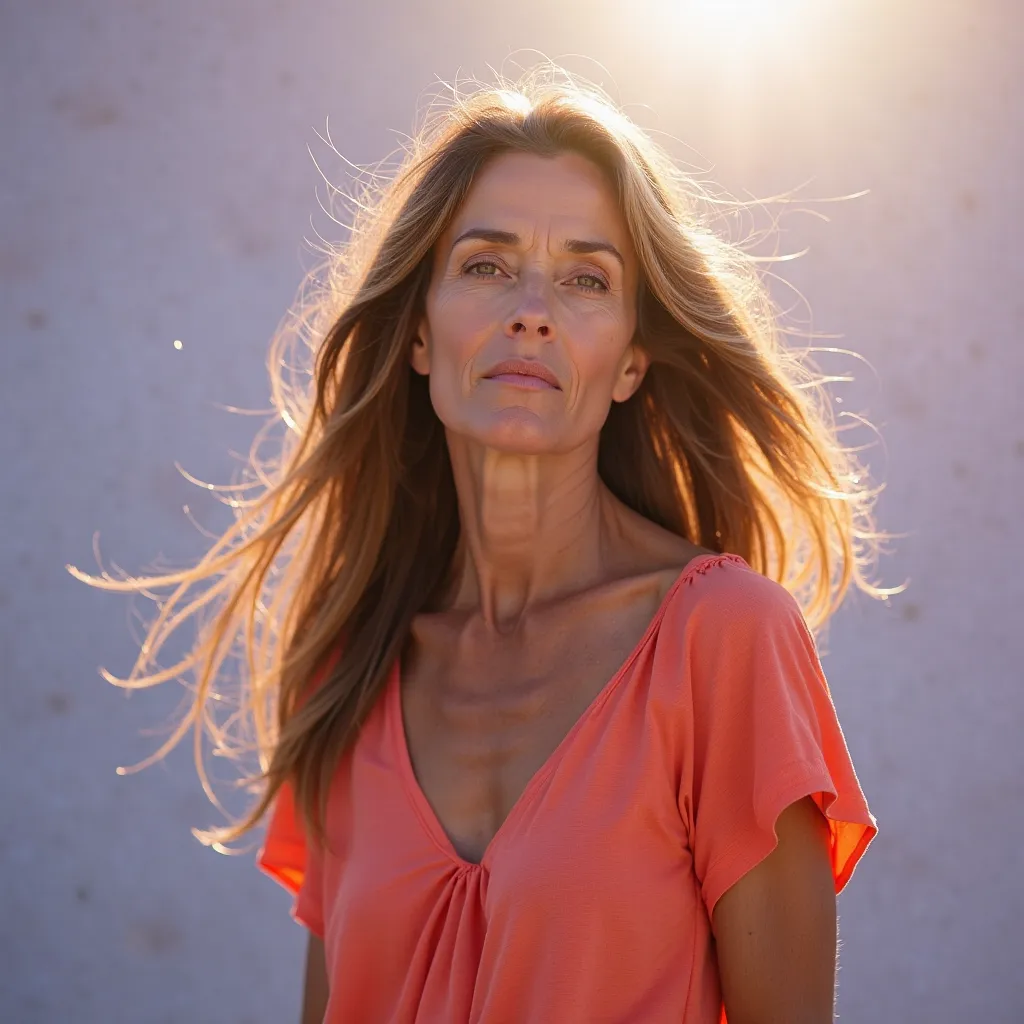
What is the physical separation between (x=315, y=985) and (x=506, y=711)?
0.68 metres

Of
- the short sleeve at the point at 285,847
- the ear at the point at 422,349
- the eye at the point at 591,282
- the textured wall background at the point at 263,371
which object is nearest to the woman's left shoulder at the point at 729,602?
the eye at the point at 591,282

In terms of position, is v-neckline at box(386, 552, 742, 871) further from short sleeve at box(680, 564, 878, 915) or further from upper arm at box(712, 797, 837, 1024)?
upper arm at box(712, 797, 837, 1024)

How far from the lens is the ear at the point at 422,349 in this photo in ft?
7.54

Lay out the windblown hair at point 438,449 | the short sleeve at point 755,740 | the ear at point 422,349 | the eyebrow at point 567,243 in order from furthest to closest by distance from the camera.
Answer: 1. the ear at point 422,349
2. the windblown hair at point 438,449
3. the eyebrow at point 567,243
4. the short sleeve at point 755,740

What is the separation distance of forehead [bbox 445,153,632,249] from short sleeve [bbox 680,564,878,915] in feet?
2.00

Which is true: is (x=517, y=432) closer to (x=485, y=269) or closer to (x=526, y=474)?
(x=526, y=474)

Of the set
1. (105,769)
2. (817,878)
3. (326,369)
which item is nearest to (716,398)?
(326,369)

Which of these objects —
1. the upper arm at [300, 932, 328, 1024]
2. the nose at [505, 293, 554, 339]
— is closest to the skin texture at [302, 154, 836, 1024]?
the nose at [505, 293, 554, 339]

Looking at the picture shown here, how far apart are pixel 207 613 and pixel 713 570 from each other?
1.70 metres

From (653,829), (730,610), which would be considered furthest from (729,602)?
(653,829)

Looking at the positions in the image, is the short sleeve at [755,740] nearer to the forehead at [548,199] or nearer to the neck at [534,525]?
the neck at [534,525]

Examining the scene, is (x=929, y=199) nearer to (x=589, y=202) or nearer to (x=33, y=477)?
(x=589, y=202)

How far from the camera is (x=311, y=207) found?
3.22 metres

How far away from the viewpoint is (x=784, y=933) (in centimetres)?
170
